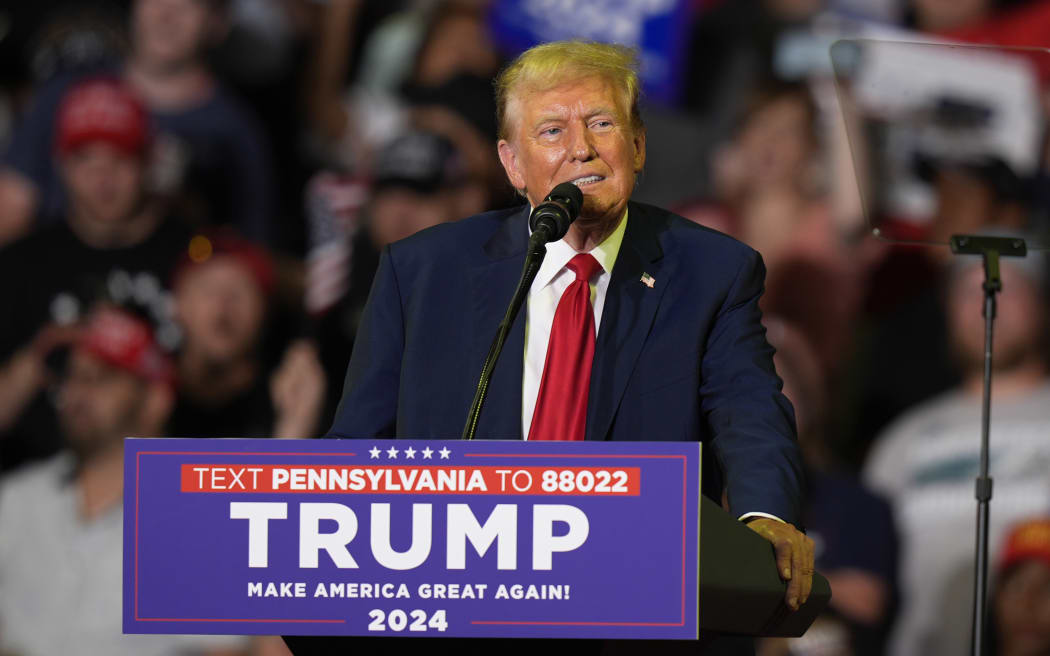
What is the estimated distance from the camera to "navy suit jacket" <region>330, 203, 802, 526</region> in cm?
198

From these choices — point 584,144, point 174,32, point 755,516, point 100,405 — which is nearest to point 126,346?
point 100,405

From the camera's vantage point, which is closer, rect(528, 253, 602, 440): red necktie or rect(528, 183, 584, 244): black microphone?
rect(528, 183, 584, 244): black microphone

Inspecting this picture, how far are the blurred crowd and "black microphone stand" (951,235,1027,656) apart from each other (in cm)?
143

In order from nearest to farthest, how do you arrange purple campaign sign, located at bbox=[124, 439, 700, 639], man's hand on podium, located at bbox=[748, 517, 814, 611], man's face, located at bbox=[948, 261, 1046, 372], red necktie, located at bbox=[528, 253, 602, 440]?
purple campaign sign, located at bbox=[124, 439, 700, 639] < man's hand on podium, located at bbox=[748, 517, 814, 611] < red necktie, located at bbox=[528, 253, 602, 440] < man's face, located at bbox=[948, 261, 1046, 372]

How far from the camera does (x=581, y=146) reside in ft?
6.68

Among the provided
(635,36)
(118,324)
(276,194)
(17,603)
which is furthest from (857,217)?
(17,603)

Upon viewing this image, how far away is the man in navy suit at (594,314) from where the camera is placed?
6.55ft

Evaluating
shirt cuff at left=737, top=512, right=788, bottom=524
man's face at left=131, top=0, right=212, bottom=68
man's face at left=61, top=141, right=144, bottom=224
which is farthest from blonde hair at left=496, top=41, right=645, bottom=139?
man's face at left=131, top=0, right=212, bottom=68

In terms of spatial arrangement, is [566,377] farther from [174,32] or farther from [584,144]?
[174,32]

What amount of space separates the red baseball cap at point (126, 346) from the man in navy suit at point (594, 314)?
2763mm

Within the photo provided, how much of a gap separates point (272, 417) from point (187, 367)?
0.36 meters

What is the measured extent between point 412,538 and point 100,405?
337 cm

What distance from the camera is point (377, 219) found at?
4969mm

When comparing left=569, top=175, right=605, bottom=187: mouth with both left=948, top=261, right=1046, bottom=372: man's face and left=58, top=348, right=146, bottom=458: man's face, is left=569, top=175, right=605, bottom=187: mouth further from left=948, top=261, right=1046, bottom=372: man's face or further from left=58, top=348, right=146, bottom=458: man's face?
left=58, top=348, right=146, bottom=458: man's face
